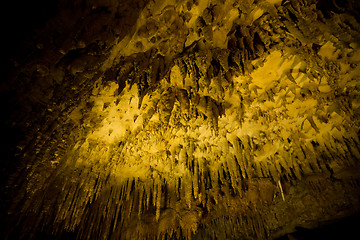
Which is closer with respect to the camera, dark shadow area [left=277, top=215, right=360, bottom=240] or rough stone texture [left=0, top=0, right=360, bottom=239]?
rough stone texture [left=0, top=0, right=360, bottom=239]

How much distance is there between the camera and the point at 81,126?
3.24m

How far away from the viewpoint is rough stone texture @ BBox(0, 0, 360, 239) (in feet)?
7.14

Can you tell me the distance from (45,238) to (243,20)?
7484 mm

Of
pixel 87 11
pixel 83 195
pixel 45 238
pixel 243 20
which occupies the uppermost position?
pixel 243 20

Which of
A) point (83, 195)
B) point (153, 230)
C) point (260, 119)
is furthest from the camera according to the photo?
point (153, 230)

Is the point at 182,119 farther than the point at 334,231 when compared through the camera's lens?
No

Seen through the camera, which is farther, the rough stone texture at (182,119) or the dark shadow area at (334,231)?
the dark shadow area at (334,231)

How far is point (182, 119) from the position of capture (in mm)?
3691

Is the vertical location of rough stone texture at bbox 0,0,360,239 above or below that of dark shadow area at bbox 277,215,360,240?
above

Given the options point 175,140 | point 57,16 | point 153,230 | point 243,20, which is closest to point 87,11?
point 57,16

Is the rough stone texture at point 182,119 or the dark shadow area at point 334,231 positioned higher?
the rough stone texture at point 182,119

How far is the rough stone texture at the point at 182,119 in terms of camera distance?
2176 millimetres

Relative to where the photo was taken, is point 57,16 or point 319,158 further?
point 319,158

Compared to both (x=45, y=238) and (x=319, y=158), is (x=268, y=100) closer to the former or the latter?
(x=319, y=158)
